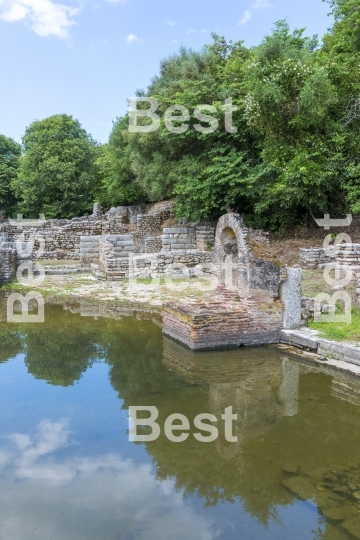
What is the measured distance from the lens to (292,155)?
16.7 metres

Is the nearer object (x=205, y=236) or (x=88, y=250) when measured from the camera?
(x=88, y=250)

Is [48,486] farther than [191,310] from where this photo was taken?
No

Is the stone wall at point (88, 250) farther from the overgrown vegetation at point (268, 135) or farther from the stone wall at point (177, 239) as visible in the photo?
the overgrown vegetation at point (268, 135)

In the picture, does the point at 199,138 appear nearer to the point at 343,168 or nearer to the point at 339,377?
the point at 343,168

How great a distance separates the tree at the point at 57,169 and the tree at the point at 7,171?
4.39m

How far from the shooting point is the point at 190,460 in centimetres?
515

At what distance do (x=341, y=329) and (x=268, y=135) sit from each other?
10368 millimetres

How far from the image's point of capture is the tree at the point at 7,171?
3938cm

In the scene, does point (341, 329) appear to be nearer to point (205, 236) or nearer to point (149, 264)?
point (149, 264)

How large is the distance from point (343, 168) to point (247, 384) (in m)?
11.1

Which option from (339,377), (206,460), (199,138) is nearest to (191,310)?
(339,377)

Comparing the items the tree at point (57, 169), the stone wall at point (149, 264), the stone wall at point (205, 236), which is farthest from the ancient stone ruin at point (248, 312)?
the tree at point (57, 169)

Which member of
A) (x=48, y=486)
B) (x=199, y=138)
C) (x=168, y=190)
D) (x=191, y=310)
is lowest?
(x=48, y=486)

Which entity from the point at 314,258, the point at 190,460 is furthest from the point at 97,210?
the point at 190,460
